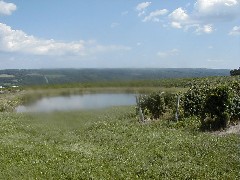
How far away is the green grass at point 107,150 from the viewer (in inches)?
683

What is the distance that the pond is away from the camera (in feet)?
75.0

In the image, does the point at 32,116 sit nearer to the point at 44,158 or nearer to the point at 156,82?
the point at 44,158

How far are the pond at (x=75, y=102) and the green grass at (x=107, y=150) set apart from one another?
1.52 feet

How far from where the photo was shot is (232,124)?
27.0m

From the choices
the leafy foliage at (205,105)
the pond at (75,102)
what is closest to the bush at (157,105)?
the leafy foliage at (205,105)

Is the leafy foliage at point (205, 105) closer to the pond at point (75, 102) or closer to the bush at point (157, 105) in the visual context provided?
the bush at point (157, 105)

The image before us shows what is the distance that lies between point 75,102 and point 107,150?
3813 mm

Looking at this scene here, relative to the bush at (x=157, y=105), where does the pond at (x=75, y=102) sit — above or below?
above

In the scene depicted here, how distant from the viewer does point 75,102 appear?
2323 cm

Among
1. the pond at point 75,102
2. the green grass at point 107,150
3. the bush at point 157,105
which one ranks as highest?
the pond at point 75,102

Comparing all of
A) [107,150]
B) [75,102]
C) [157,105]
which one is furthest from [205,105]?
[75,102]

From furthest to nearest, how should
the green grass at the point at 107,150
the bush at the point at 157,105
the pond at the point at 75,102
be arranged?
the bush at the point at 157,105 → the pond at the point at 75,102 → the green grass at the point at 107,150

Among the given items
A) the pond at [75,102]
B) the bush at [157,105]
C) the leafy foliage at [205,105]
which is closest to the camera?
the pond at [75,102]

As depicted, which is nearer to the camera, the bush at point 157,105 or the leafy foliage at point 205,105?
the leafy foliage at point 205,105
